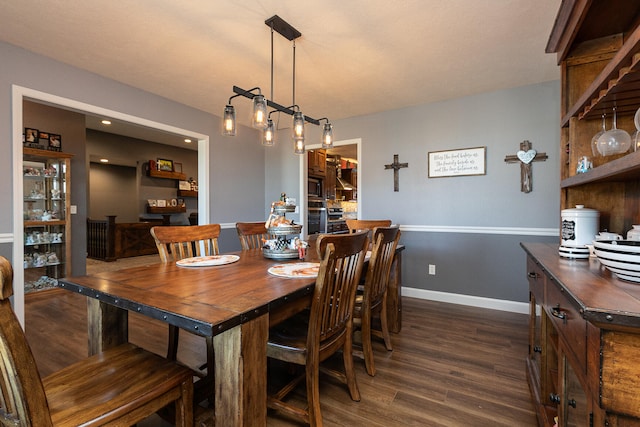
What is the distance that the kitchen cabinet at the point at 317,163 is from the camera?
4.79 meters

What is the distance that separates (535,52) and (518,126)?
852 mm

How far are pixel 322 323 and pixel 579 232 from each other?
1302 millimetres

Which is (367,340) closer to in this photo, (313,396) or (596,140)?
(313,396)

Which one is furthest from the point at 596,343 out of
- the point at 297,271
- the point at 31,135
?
the point at 31,135

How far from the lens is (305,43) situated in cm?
221

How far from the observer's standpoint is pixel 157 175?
7.12 m

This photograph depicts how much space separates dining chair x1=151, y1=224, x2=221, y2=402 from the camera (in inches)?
65.0

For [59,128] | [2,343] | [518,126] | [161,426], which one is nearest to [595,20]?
[518,126]

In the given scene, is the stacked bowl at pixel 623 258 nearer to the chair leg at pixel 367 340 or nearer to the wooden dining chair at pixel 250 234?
the chair leg at pixel 367 340

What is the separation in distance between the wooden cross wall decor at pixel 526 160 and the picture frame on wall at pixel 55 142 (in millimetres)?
5846

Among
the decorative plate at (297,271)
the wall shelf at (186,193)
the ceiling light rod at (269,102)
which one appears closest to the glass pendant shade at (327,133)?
the ceiling light rod at (269,102)

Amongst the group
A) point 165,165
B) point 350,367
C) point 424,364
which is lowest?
point 424,364

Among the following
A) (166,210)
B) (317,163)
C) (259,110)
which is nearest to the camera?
(259,110)

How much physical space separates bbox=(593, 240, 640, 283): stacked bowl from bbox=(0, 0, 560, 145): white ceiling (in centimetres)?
165
